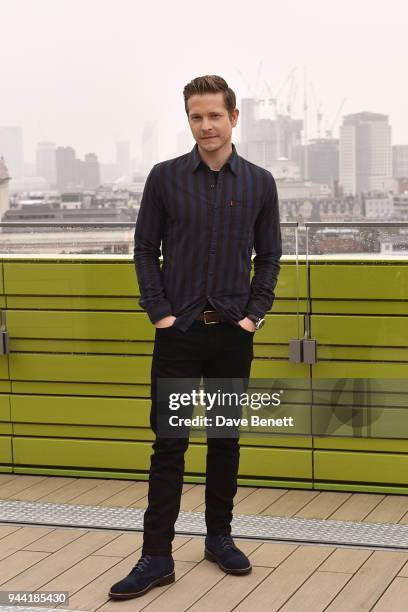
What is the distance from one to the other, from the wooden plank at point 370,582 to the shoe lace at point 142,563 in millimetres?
523

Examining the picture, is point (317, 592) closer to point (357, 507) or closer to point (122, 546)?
point (122, 546)

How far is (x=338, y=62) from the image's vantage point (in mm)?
62312

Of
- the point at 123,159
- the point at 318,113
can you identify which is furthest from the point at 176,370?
Answer: the point at 318,113

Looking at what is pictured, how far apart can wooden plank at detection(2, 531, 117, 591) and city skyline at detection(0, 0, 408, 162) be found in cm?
5729

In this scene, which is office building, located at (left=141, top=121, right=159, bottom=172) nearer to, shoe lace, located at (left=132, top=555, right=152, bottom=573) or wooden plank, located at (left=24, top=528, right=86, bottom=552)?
wooden plank, located at (left=24, top=528, right=86, bottom=552)

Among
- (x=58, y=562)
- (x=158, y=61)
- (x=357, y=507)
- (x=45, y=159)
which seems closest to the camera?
(x=58, y=562)

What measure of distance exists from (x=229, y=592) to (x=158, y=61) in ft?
198

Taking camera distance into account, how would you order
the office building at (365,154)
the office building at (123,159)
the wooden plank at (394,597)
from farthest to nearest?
the office building at (365,154), the office building at (123,159), the wooden plank at (394,597)

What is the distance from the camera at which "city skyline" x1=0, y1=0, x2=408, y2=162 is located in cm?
5928

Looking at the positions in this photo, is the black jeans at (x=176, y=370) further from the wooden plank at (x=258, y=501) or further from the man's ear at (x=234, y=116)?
the wooden plank at (x=258, y=501)

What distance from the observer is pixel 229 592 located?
2.65 metres

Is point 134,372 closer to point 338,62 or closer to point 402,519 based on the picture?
point 402,519

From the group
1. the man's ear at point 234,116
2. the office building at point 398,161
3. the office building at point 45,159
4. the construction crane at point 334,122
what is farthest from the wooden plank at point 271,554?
the office building at point 398,161

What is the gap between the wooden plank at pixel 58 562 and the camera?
2.73 metres
